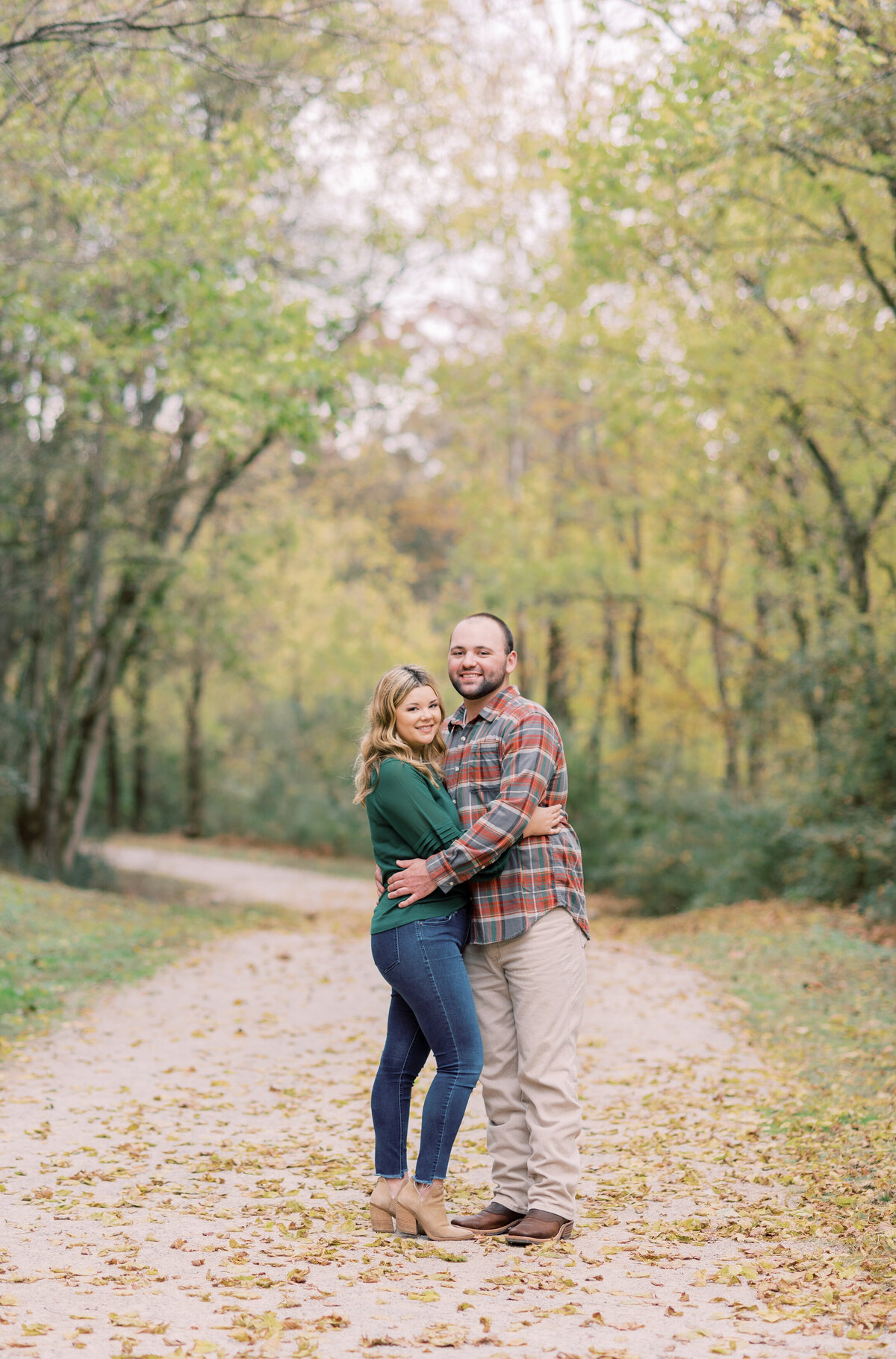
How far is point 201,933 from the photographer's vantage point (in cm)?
1234

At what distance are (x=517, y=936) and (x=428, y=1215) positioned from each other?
3.13ft

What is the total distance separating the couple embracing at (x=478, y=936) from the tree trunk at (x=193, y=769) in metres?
24.4

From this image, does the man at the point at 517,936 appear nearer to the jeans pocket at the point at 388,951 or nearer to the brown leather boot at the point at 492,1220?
the brown leather boot at the point at 492,1220

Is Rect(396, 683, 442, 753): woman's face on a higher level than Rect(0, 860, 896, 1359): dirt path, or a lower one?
higher

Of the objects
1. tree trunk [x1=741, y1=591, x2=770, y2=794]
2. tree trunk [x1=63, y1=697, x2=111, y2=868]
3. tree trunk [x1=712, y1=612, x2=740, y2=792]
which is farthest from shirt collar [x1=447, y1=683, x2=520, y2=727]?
tree trunk [x1=712, y1=612, x2=740, y2=792]

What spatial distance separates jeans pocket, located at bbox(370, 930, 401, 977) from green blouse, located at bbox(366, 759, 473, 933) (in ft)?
0.08

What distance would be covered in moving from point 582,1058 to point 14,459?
386 inches

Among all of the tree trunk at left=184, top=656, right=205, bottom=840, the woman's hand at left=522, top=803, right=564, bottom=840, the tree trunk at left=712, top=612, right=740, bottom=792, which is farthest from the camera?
the tree trunk at left=184, top=656, right=205, bottom=840

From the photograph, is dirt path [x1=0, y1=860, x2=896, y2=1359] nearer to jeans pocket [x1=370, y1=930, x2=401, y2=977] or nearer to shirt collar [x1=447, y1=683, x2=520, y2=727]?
jeans pocket [x1=370, y1=930, x2=401, y2=977]

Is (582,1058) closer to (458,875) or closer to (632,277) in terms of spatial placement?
(458,875)

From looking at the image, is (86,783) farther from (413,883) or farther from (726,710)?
(413,883)

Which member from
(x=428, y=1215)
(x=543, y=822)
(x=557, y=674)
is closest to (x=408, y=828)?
(x=543, y=822)

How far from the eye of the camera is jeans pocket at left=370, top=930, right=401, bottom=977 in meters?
3.86

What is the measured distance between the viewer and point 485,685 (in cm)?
404
